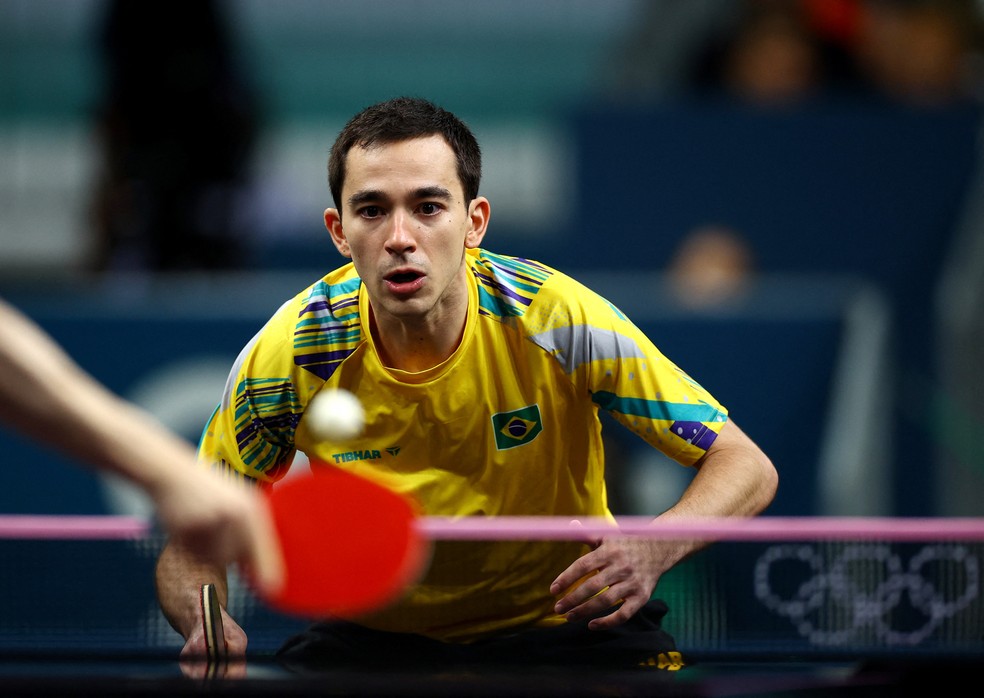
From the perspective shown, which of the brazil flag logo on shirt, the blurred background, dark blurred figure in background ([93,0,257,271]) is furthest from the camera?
dark blurred figure in background ([93,0,257,271])

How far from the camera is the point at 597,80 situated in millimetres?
10602

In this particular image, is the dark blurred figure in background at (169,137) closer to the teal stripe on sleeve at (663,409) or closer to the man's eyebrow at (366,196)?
the man's eyebrow at (366,196)

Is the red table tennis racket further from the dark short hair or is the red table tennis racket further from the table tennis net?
the dark short hair

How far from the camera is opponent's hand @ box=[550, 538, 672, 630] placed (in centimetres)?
290

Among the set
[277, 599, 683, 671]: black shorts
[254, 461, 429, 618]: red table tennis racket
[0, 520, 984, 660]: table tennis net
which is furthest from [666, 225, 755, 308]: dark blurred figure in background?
[254, 461, 429, 618]: red table tennis racket

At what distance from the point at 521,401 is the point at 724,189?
4404 mm

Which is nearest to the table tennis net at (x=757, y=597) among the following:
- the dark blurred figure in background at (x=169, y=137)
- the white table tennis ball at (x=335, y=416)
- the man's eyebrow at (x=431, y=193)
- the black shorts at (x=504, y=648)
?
the black shorts at (x=504, y=648)

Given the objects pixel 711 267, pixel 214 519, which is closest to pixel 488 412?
pixel 214 519

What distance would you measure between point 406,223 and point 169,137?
14.3 ft

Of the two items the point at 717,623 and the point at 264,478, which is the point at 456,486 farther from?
the point at 717,623

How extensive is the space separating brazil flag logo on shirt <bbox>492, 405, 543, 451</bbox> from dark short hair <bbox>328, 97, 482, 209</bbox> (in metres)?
0.59

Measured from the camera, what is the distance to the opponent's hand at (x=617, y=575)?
2902 millimetres

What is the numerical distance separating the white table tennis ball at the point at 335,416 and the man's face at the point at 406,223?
26 cm

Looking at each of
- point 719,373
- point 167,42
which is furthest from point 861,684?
point 167,42
